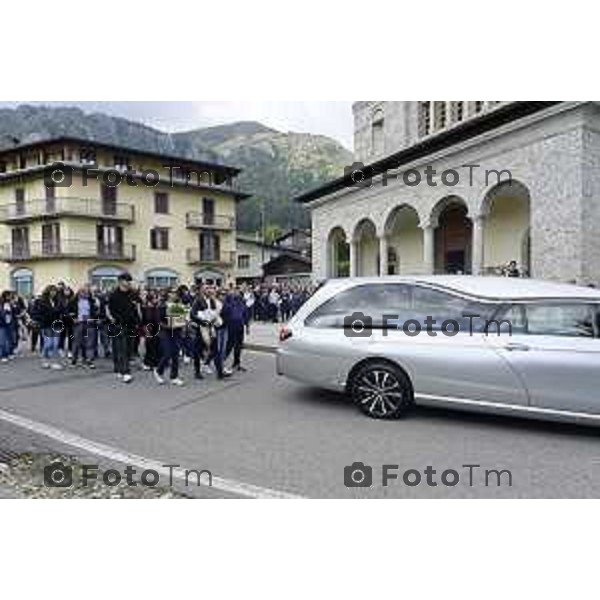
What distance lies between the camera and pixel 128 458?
189 inches

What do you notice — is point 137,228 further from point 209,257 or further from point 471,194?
point 471,194

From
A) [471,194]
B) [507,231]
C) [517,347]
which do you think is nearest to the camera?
[517,347]

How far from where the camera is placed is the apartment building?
37156 mm

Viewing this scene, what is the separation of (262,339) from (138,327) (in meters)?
5.38

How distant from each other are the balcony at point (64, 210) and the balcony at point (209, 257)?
596 cm

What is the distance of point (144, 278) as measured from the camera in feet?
134

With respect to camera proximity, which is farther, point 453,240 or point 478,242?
point 453,240

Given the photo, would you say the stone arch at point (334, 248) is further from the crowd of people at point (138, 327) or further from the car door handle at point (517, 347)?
the car door handle at point (517, 347)

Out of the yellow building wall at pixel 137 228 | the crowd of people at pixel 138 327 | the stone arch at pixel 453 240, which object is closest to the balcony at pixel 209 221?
the yellow building wall at pixel 137 228

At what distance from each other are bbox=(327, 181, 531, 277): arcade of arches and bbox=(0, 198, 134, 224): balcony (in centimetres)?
2107

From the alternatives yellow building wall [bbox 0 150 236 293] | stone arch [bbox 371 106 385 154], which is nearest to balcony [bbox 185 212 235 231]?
yellow building wall [bbox 0 150 236 293]

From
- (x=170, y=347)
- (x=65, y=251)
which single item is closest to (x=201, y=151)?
(x=65, y=251)

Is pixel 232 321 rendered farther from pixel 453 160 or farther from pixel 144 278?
pixel 144 278

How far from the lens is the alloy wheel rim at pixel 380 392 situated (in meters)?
6.06
